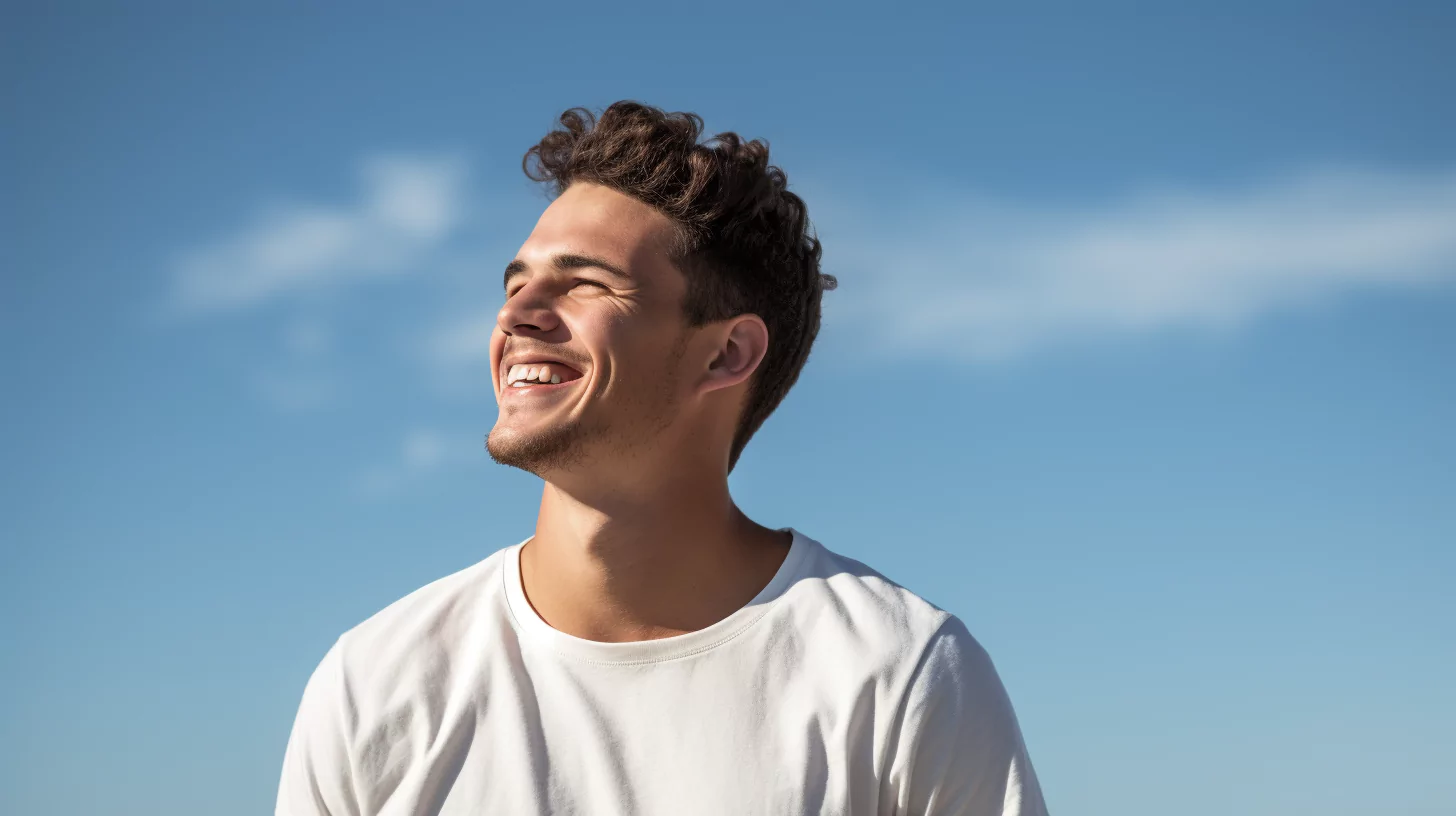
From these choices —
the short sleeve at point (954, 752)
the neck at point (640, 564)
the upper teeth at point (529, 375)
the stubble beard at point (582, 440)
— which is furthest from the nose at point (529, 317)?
the short sleeve at point (954, 752)

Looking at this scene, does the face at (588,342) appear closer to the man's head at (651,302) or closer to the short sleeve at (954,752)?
the man's head at (651,302)

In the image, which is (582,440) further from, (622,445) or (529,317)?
(529,317)

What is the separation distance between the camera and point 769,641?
411cm

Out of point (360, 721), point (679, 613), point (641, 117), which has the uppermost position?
Result: point (641, 117)

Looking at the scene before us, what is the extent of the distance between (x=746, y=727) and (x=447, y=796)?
38.3 inches

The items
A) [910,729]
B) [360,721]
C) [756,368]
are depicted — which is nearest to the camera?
[910,729]

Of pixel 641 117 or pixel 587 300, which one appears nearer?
pixel 587 300

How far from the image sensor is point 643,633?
4.14 m

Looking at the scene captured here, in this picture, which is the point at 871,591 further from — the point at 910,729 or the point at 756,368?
the point at 756,368

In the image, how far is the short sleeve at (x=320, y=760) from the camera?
4086 millimetres

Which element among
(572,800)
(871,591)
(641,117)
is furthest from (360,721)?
(641,117)

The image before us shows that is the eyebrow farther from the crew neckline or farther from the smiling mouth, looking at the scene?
the crew neckline

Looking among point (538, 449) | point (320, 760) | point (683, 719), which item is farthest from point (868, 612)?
point (320, 760)

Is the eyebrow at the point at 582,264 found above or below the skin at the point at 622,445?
above
